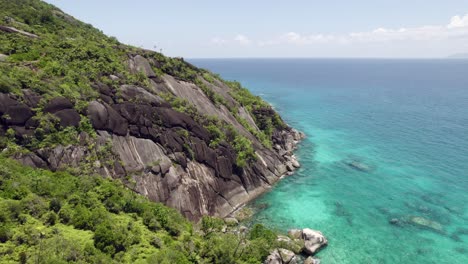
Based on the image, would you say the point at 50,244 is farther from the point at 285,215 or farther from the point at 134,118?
the point at 285,215

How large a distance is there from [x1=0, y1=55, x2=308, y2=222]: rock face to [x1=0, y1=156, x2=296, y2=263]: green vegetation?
5.56m

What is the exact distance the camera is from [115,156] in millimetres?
48094

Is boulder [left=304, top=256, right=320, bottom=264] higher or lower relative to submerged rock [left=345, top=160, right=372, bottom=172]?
lower

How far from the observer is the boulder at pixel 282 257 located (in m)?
38.5

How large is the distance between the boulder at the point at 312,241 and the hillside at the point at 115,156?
610 centimetres

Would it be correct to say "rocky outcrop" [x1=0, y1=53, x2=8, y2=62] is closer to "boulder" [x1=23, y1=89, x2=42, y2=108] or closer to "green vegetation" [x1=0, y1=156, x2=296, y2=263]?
"boulder" [x1=23, y1=89, x2=42, y2=108]

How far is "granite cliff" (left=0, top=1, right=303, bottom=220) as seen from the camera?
43.2 metres

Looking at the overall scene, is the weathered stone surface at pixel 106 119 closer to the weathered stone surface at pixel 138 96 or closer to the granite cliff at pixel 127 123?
the granite cliff at pixel 127 123

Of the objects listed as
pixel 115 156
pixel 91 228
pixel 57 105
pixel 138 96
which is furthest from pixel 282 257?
pixel 57 105

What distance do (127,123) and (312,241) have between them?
1429 inches

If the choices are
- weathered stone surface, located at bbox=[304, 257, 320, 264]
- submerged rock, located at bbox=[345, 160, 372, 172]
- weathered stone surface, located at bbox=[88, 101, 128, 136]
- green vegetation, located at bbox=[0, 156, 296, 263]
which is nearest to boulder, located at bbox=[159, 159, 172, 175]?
weathered stone surface, located at bbox=[88, 101, 128, 136]

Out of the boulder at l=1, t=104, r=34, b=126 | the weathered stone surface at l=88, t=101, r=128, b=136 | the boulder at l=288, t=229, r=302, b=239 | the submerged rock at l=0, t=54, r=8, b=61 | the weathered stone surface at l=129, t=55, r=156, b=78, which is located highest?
the submerged rock at l=0, t=54, r=8, b=61

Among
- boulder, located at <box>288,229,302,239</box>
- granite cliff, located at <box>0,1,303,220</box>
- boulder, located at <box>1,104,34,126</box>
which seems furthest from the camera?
boulder, located at <box>288,229,302,239</box>

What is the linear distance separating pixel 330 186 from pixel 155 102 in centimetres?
4095
